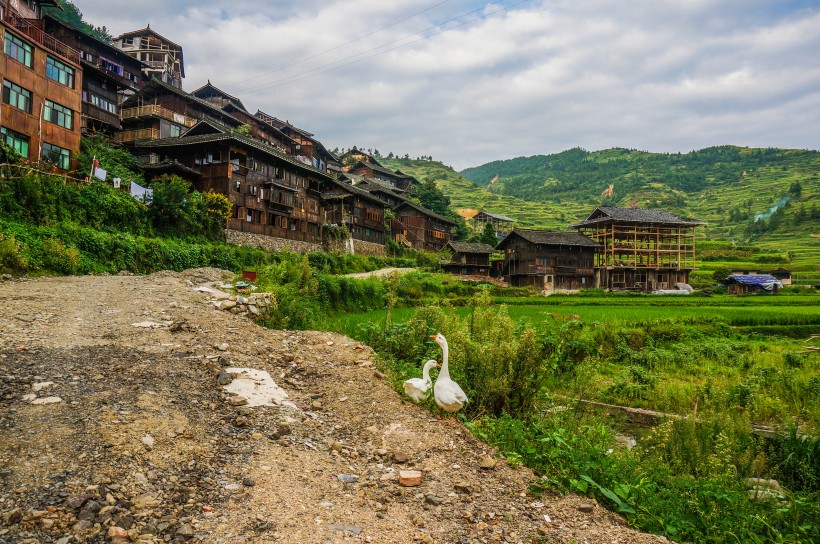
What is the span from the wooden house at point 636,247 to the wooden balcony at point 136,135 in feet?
142

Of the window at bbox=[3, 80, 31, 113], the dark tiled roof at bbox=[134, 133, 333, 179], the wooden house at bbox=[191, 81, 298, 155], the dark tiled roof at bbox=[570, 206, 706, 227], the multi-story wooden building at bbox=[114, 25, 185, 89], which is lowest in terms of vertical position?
the dark tiled roof at bbox=[570, 206, 706, 227]

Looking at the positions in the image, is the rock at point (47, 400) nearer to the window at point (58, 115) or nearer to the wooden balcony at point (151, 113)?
the window at point (58, 115)

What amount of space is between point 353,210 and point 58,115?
25353 millimetres

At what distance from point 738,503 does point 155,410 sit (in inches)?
284

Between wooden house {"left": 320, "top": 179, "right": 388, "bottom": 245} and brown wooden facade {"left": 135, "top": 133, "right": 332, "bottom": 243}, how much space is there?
5263 mm

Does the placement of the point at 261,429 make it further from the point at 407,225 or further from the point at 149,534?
the point at 407,225

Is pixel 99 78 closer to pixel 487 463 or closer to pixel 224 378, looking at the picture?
pixel 224 378

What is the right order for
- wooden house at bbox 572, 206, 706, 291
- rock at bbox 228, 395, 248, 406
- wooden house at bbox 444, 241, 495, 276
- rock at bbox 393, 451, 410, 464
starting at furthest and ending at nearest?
wooden house at bbox 444, 241, 495, 276 < wooden house at bbox 572, 206, 706, 291 < rock at bbox 228, 395, 248, 406 < rock at bbox 393, 451, 410, 464

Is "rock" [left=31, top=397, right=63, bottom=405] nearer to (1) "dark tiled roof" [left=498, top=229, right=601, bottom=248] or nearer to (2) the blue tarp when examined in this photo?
(1) "dark tiled roof" [left=498, top=229, right=601, bottom=248]

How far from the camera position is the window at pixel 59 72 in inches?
957

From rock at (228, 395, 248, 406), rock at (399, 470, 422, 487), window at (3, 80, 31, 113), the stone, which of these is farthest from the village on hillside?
rock at (399, 470, 422, 487)

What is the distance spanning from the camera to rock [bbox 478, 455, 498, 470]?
539 centimetres

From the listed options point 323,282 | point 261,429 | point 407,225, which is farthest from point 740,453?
point 407,225

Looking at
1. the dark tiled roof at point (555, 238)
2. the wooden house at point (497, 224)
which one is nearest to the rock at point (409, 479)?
the dark tiled roof at point (555, 238)
